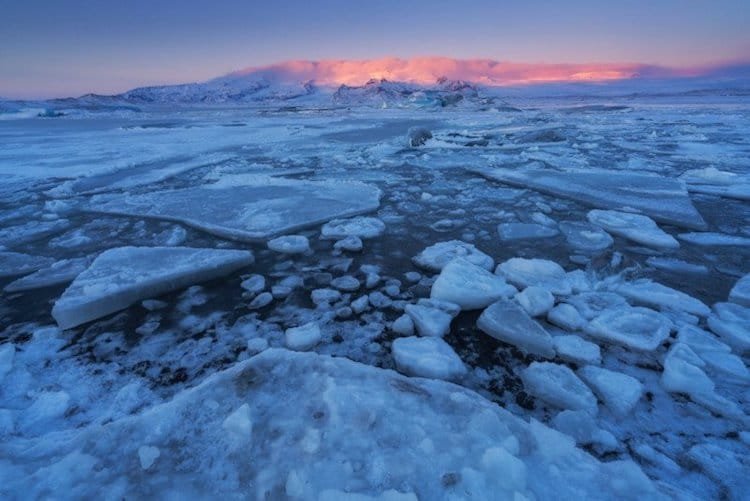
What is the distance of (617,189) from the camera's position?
4133mm

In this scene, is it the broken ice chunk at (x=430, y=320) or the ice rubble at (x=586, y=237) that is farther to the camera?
the ice rubble at (x=586, y=237)

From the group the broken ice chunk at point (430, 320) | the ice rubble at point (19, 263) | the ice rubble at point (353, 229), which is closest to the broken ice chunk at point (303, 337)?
the broken ice chunk at point (430, 320)

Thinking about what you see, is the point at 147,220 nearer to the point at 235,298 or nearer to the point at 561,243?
the point at 235,298

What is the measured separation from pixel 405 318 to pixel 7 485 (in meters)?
1.37

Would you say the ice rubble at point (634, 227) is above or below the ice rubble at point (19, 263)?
below

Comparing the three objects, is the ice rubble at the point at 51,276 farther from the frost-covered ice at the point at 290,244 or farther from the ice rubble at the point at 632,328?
the ice rubble at the point at 632,328

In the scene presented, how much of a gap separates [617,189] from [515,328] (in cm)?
323

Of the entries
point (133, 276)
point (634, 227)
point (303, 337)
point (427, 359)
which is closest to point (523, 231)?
point (634, 227)

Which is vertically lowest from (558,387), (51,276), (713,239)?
(713,239)

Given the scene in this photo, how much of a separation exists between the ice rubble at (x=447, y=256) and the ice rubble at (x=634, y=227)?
1198 mm

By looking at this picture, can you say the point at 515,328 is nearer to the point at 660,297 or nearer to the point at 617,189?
the point at 660,297

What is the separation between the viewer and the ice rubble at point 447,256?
244cm

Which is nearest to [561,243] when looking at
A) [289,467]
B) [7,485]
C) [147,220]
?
[289,467]

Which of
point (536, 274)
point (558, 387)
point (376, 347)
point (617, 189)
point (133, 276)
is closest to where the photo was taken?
point (558, 387)
